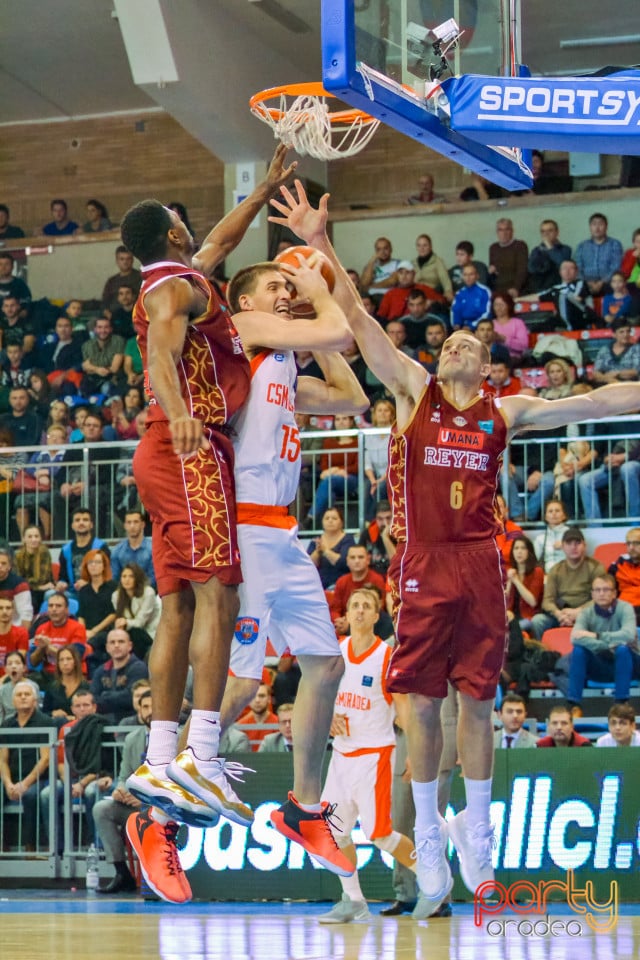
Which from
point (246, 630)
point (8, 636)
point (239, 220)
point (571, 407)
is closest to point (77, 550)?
point (8, 636)

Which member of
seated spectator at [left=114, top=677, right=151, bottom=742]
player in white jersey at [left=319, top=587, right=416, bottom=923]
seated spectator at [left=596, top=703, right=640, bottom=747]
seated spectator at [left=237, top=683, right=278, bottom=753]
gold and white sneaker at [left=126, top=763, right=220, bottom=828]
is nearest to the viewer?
gold and white sneaker at [left=126, top=763, right=220, bottom=828]

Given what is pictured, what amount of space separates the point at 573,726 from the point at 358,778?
106 inches

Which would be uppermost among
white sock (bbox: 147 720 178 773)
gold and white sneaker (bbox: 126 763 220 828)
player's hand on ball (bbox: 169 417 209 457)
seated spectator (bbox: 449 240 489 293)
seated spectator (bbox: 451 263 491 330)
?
seated spectator (bbox: 449 240 489 293)

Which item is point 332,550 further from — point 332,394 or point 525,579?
point 332,394

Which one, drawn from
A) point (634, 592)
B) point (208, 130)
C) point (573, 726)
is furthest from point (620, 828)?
point (208, 130)

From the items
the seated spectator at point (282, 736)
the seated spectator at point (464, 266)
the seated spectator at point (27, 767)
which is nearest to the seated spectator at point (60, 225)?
the seated spectator at point (464, 266)

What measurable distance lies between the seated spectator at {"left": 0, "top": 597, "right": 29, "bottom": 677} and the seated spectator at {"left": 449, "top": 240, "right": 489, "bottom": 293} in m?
7.51

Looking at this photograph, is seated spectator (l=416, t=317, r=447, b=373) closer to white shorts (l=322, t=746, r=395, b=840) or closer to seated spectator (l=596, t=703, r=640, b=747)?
seated spectator (l=596, t=703, r=640, b=747)

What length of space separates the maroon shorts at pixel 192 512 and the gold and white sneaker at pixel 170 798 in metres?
0.81

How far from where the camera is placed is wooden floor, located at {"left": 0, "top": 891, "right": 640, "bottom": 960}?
22.6 ft

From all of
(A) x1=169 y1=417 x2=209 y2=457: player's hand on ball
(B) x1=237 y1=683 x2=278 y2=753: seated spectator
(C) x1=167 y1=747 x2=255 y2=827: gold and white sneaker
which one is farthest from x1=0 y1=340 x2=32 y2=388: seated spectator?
(A) x1=169 y1=417 x2=209 y2=457: player's hand on ball

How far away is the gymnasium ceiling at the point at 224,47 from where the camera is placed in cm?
1967

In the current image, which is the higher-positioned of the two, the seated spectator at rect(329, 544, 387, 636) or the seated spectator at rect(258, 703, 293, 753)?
the seated spectator at rect(329, 544, 387, 636)

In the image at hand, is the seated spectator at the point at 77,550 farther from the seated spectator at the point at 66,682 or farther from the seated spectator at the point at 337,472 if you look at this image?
the seated spectator at the point at 337,472
